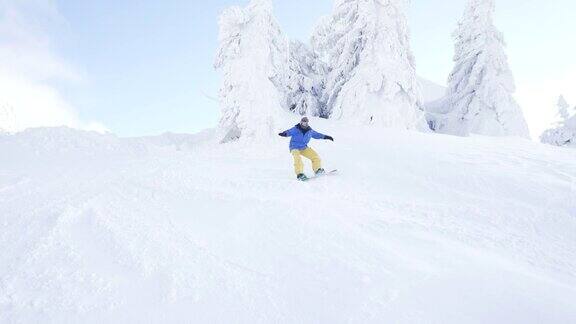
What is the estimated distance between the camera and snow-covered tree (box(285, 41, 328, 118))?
2345cm

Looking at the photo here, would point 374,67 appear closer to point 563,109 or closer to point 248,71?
point 248,71

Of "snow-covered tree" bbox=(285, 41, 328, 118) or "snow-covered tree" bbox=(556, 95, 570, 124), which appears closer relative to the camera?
"snow-covered tree" bbox=(285, 41, 328, 118)

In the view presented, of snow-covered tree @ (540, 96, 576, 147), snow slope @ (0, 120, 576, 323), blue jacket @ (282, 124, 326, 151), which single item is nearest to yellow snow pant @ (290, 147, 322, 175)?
blue jacket @ (282, 124, 326, 151)

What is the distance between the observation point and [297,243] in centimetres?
553

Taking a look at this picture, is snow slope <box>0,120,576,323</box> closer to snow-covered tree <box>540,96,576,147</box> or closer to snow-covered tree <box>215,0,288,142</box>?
snow-covered tree <box>215,0,288,142</box>

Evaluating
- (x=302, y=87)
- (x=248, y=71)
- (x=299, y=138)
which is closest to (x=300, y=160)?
(x=299, y=138)

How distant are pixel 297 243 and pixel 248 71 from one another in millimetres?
12011

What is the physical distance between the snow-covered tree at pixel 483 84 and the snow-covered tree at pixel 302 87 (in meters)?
10.3

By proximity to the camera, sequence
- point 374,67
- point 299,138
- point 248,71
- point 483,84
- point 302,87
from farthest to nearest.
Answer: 1. point 483,84
2. point 302,87
3. point 374,67
4. point 248,71
5. point 299,138

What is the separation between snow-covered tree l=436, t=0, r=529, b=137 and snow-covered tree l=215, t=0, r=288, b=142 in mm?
15874

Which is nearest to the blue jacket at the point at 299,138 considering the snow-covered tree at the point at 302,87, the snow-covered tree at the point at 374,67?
the snow-covered tree at the point at 374,67

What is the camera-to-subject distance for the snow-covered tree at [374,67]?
68.4 feet

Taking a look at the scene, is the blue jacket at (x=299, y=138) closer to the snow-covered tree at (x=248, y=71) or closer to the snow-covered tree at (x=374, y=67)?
the snow-covered tree at (x=248, y=71)

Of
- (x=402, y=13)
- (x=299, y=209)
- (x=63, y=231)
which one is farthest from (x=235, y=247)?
(x=402, y=13)
